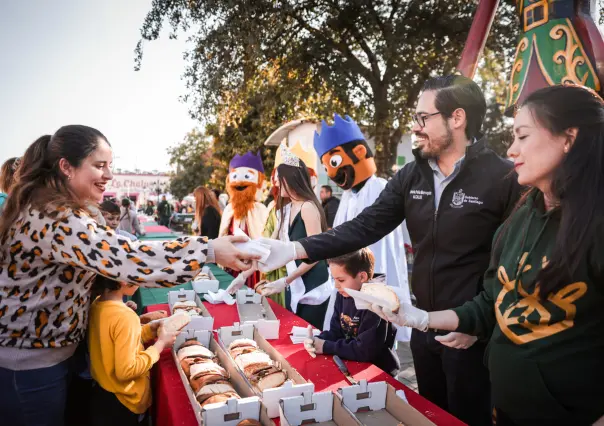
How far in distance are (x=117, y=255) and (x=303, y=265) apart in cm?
172

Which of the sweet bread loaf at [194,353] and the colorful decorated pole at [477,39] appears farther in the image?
the colorful decorated pole at [477,39]

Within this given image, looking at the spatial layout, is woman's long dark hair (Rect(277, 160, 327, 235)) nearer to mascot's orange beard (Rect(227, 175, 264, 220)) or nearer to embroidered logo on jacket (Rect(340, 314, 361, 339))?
embroidered logo on jacket (Rect(340, 314, 361, 339))

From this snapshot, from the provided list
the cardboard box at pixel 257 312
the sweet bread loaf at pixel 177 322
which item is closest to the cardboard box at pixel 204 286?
the cardboard box at pixel 257 312

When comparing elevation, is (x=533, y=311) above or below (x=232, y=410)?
above

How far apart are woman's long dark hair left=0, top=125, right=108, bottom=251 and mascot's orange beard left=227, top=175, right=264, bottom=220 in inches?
119

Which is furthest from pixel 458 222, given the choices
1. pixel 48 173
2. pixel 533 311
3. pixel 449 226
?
pixel 48 173

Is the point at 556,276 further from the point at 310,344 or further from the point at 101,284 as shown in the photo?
the point at 101,284

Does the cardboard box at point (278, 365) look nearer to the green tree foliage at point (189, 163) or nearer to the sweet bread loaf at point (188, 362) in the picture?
the sweet bread loaf at point (188, 362)

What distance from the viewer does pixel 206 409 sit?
1.32 meters

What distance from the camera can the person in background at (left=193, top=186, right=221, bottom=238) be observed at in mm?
6008

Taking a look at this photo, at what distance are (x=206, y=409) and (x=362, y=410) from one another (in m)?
0.58

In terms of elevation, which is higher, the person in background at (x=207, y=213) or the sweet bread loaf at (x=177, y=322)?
the person in background at (x=207, y=213)

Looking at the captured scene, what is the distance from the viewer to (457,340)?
5.22ft

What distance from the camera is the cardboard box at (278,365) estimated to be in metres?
1.47
